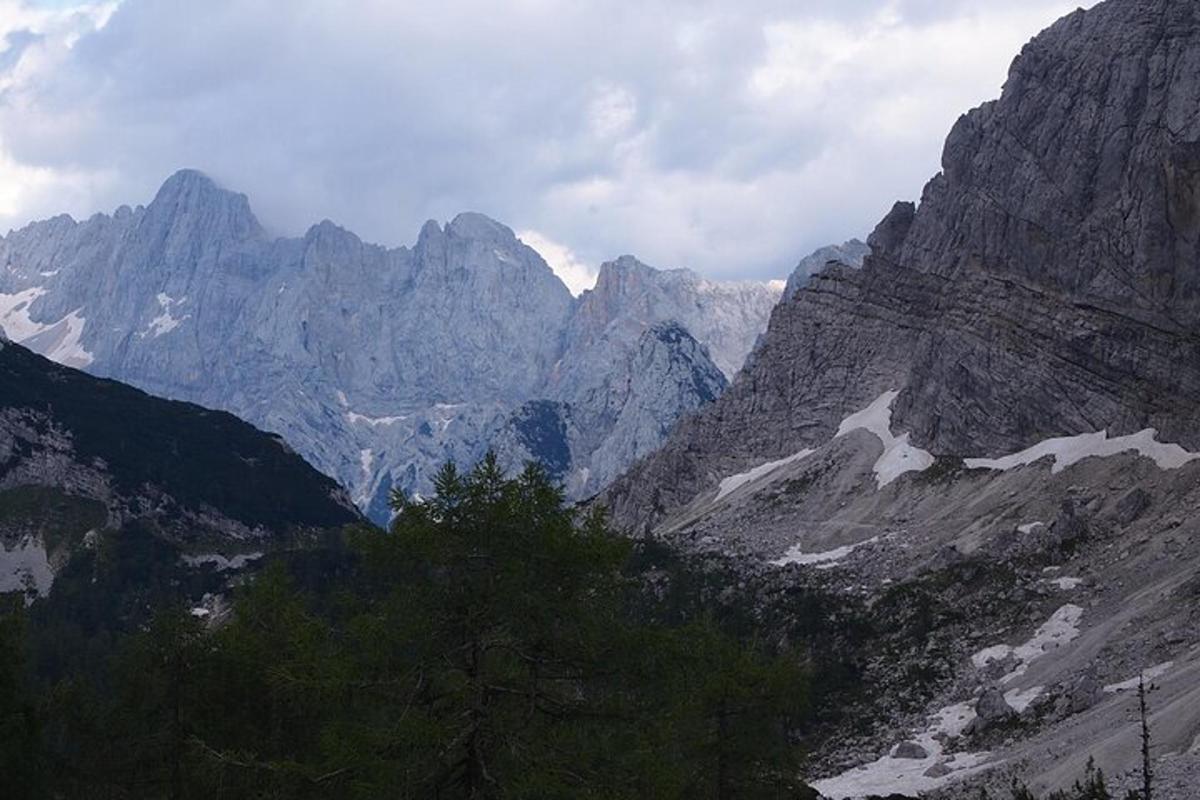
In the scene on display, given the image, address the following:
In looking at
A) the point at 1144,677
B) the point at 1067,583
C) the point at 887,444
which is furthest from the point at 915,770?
the point at 887,444

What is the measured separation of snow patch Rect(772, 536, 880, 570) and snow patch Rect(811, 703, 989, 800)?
140 feet

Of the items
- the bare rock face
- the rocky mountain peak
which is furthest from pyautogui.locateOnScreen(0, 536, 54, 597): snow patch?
the rocky mountain peak

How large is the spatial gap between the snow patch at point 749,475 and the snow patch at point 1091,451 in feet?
101

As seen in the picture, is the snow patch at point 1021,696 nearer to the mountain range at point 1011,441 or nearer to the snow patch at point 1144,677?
the mountain range at point 1011,441

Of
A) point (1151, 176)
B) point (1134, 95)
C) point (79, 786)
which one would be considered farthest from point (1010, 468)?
point (79, 786)

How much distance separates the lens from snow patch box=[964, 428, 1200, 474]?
12100cm

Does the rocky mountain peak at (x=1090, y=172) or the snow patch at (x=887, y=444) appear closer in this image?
the rocky mountain peak at (x=1090, y=172)

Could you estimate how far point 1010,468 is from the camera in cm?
13625

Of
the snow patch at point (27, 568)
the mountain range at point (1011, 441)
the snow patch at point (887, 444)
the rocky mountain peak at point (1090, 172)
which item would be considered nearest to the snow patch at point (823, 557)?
the mountain range at point (1011, 441)

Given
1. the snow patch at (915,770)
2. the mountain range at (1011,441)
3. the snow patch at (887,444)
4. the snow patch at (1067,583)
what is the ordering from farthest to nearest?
the snow patch at (887,444), the snow patch at (1067,583), the mountain range at (1011,441), the snow patch at (915,770)

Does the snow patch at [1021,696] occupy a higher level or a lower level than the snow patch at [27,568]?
lower

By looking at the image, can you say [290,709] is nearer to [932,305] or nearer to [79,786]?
[79,786]

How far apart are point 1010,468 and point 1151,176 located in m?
37.6

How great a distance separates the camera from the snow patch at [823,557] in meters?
132
